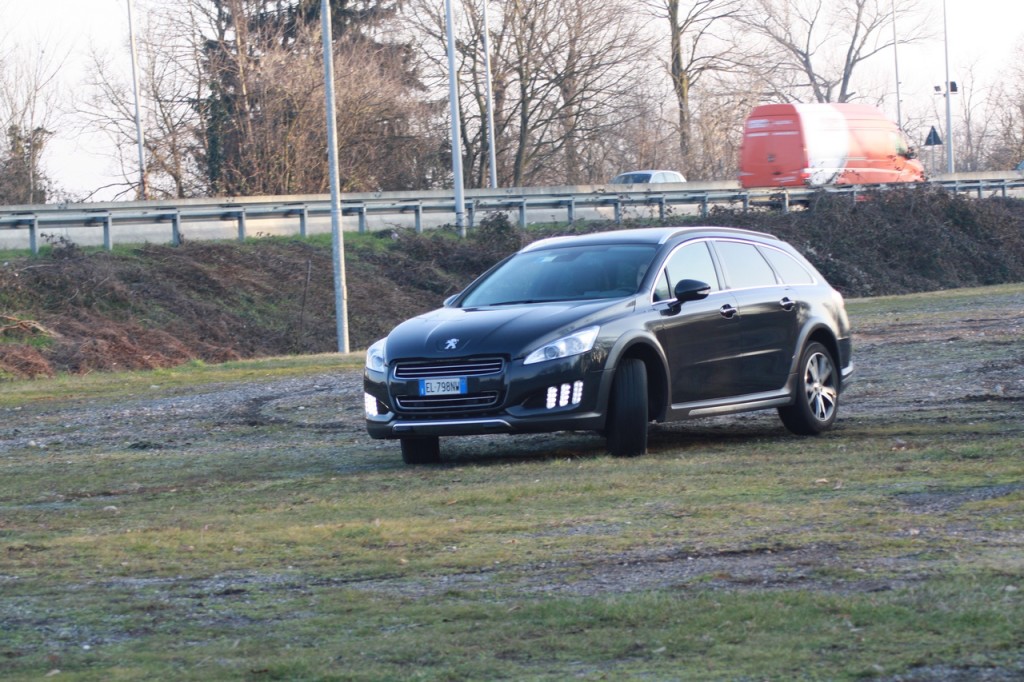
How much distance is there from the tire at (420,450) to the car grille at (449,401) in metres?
0.44

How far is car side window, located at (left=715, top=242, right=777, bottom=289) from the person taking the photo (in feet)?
36.8

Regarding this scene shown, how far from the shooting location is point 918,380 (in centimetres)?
1446

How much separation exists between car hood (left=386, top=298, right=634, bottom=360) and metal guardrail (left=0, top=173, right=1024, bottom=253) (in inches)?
837

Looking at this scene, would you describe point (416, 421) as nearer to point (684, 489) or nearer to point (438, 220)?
point (684, 489)

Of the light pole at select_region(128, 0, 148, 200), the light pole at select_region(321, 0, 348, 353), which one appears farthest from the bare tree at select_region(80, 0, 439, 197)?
the light pole at select_region(321, 0, 348, 353)

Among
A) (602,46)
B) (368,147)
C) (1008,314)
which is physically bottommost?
(1008,314)

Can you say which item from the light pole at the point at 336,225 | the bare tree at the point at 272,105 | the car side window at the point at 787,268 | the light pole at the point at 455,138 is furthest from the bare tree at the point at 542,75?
the car side window at the point at 787,268

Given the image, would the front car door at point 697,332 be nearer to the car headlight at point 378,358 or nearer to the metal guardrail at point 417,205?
the car headlight at point 378,358

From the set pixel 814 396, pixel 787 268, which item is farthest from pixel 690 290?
pixel 787 268

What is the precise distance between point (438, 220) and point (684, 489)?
3009cm

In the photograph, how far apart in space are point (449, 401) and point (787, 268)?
353 centimetres

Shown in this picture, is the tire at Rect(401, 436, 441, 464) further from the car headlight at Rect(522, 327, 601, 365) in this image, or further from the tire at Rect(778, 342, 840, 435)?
the tire at Rect(778, 342, 840, 435)

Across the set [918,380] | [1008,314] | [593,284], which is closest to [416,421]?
[593,284]

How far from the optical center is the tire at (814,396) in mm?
11211
